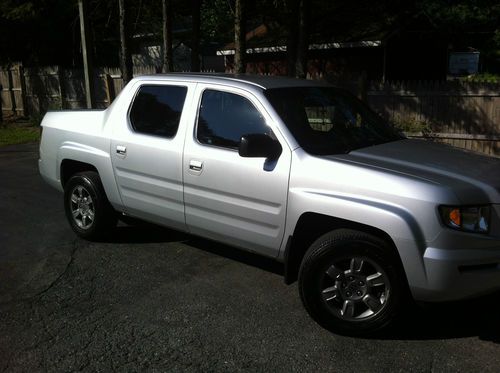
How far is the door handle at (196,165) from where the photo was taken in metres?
4.42

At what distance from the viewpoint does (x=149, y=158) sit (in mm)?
4828

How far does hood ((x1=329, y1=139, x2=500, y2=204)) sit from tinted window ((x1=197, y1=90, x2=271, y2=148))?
79cm

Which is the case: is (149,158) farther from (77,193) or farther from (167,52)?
(167,52)

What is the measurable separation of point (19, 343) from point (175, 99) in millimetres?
2355

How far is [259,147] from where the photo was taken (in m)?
3.89

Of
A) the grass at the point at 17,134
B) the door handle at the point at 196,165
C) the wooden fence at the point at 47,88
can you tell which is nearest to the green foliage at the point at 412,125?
the door handle at the point at 196,165

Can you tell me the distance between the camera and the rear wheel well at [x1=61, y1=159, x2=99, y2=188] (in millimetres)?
5715

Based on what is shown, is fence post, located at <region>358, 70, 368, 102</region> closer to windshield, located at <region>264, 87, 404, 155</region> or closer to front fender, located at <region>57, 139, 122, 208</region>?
windshield, located at <region>264, 87, 404, 155</region>

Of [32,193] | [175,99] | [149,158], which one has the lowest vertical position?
[32,193]

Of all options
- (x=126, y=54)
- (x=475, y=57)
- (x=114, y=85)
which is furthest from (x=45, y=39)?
(x=475, y=57)

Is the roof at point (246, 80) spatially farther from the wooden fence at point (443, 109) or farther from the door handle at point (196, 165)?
the wooden fence at point (443, 109)

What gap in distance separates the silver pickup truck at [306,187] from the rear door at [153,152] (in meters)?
0.01

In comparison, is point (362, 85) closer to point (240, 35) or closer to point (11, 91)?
point (240, 35)

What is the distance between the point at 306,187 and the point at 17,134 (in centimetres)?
1402
